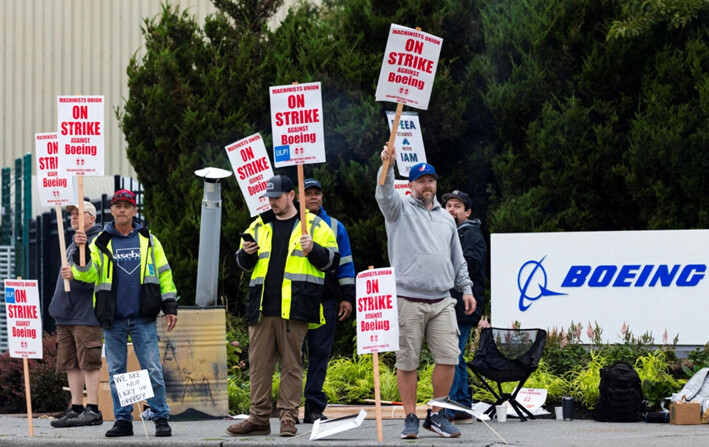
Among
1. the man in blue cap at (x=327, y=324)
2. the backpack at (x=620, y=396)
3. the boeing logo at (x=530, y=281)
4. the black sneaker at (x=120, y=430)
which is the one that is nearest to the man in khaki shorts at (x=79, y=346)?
the black sneaker at (x=120, y=430)

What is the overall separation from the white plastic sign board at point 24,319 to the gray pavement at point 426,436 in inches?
28.9

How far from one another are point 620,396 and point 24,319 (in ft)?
17.1

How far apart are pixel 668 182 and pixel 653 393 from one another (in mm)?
4837

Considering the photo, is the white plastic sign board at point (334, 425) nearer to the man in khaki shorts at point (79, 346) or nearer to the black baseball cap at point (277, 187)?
the black baseball cap at point (277, 187)

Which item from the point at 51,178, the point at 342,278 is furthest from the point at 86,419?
the point at 342,278

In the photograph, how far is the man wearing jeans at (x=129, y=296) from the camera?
1026cm

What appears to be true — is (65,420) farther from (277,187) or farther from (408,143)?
(408,143)

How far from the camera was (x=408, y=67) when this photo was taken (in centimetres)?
974

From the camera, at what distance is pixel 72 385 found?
37.7ft

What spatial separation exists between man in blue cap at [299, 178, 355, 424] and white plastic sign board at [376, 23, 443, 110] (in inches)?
56.0

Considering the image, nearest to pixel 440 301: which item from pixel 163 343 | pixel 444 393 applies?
pixel 444 393

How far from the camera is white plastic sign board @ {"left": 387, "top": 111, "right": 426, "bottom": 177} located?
43.2 ft

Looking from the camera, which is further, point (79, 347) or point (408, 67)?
point (79, 347)

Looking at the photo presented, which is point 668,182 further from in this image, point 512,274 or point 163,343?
point 163,343
